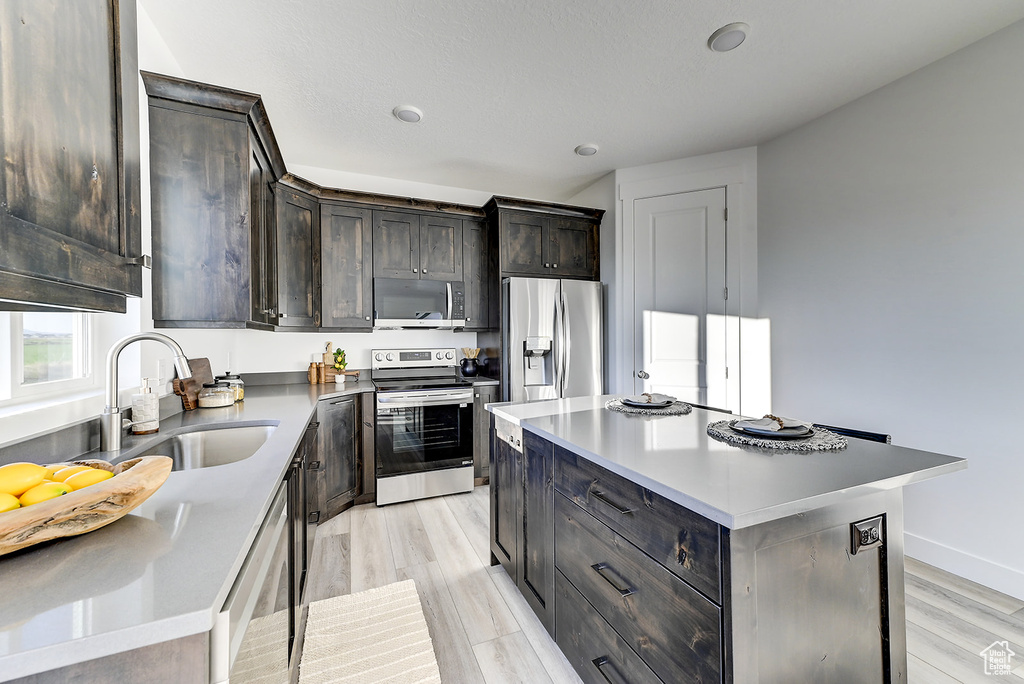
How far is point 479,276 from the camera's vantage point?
3.68 meters

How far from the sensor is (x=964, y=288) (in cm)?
211

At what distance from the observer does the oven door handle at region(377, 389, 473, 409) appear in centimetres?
304

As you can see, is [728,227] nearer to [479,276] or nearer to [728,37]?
[728,37]

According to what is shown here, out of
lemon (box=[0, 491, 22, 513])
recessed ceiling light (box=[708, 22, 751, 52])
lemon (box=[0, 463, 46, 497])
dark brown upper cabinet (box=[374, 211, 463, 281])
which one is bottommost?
lemon (box=[0, 491, 22, 513])

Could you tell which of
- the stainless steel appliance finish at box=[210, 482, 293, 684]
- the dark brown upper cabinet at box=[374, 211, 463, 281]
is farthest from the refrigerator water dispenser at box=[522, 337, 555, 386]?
the stainless steel appliance finish at box=[210, 482, 293, 684]

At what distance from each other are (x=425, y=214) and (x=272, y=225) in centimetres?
123

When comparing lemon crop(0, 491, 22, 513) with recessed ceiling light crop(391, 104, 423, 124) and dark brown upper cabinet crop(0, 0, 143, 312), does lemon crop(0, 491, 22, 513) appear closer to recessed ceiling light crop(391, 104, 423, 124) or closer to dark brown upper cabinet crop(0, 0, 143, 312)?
dark brown upper cabinet crop(0, 0, 143, 312)

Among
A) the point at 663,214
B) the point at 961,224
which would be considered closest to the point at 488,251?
the point at 663,214

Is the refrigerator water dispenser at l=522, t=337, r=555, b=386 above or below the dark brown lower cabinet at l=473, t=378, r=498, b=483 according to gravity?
above

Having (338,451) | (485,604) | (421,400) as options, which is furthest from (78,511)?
(421,400)

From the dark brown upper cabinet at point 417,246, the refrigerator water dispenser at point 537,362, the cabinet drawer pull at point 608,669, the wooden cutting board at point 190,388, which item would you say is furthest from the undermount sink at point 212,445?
the refrigerator water dispenser at point 537,362

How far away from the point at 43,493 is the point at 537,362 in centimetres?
294

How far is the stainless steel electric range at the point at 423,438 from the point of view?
3049 mm

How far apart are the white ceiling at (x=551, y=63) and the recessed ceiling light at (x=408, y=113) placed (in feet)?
0.14
